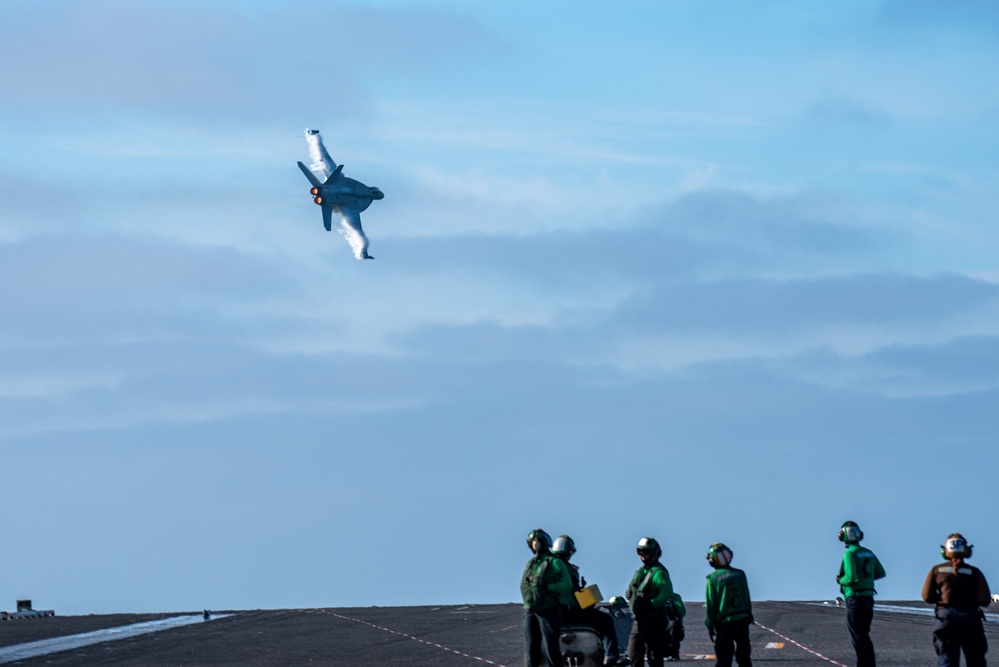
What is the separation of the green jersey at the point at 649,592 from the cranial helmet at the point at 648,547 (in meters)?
0.27

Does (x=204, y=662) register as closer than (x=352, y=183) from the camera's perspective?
Yes

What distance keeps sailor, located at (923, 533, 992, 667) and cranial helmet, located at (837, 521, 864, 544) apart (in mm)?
2943

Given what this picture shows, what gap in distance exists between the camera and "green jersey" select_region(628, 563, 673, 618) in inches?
838

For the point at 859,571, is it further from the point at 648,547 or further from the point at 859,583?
the point at 648,547

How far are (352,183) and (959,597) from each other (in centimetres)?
4108

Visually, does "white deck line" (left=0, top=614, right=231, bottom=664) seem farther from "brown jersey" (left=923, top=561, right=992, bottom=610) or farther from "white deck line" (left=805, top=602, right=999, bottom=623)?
"brown jersey" (left=923, top=561, right=992, bottom=610)

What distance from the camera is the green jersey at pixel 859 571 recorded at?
23078 millimetres

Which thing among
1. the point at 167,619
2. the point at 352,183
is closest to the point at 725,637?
the point at 167,619

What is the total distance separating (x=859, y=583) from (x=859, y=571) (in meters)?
0.18

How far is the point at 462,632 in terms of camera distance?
3947 centimetres

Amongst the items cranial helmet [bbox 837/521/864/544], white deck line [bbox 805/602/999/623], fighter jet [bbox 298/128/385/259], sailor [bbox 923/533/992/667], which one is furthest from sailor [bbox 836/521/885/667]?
fighter jet [bbox 298/128/385/259]

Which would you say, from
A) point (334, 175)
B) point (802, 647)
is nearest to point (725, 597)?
point (802, 647)

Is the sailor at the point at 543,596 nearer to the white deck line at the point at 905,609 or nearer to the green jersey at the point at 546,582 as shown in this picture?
the green jersey at the point at 546,582

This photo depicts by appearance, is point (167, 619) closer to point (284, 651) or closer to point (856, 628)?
point (284, 651)
